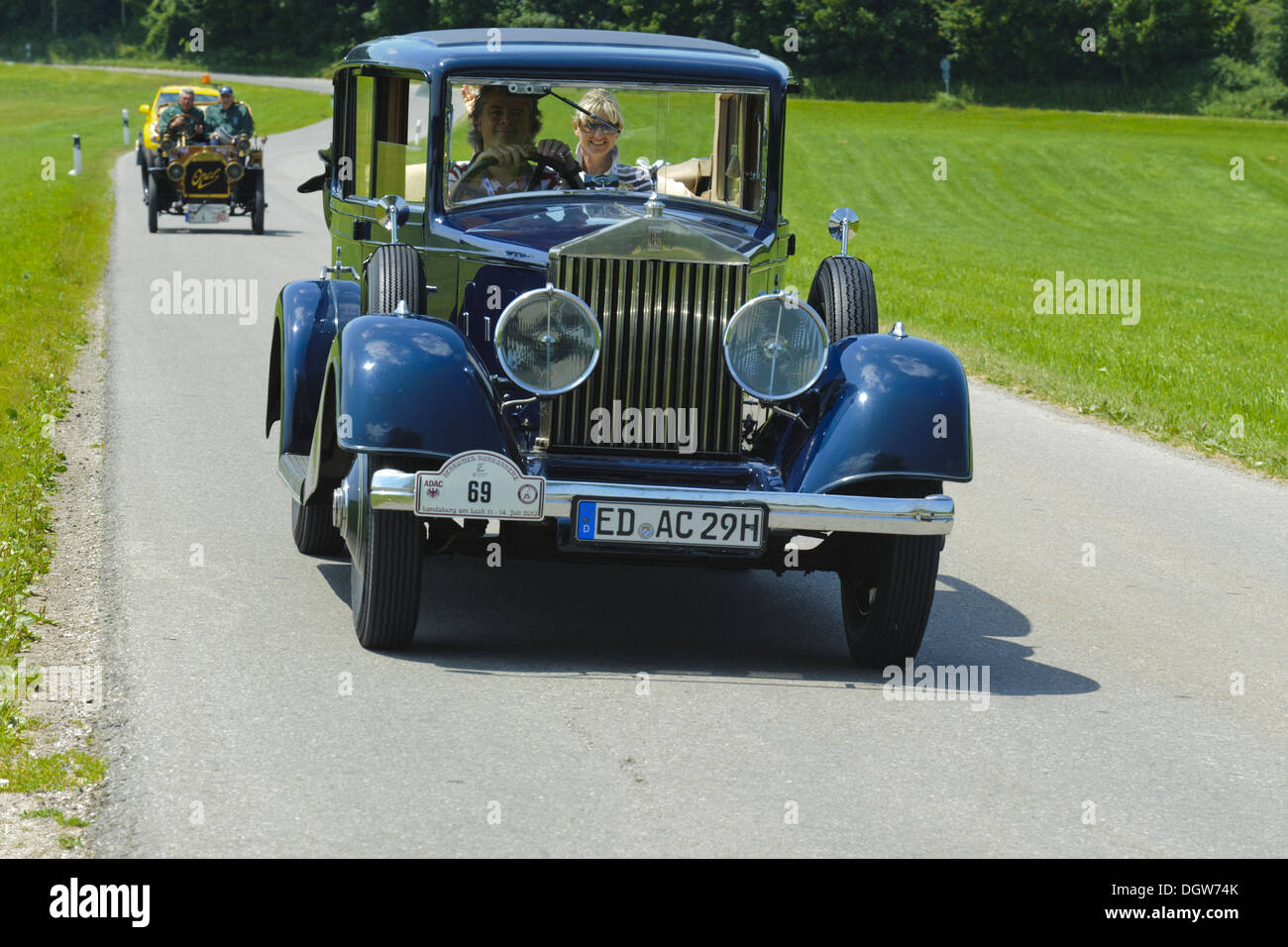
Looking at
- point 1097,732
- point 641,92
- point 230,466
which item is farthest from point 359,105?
point 1097,732

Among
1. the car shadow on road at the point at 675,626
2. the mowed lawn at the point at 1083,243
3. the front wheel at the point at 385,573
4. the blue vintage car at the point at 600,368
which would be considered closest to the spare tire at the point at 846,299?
the blue vintage car at the point at 600,368

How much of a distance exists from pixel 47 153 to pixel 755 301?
125 feet

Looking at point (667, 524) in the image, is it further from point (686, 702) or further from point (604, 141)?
point (604, 141)

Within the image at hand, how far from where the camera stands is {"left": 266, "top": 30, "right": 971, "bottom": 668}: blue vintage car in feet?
18.2

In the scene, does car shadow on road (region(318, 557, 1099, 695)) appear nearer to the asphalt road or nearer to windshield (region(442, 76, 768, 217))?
the asphalt road

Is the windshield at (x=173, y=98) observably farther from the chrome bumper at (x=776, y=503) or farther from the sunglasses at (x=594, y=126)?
the chrome bumper at (x=776, y=503)

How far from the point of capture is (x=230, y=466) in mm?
9195

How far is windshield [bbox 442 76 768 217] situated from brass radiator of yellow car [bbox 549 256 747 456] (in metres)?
1.11

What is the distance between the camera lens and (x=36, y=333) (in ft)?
43.4

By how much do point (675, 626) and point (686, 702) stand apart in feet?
3.46

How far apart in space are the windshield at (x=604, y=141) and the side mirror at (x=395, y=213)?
18 centimetres

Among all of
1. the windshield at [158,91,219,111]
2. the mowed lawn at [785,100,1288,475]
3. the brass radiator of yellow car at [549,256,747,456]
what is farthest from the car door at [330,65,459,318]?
the windshield at [158,91,219,111]

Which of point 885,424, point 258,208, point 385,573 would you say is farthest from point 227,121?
point 885,424
